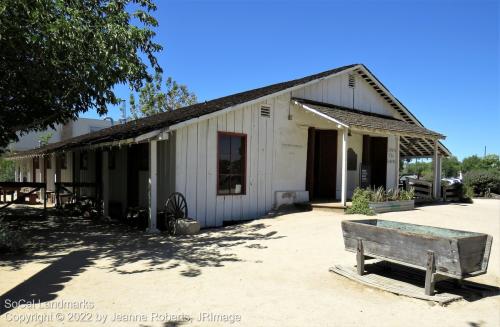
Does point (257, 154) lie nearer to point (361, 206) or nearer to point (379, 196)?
point (361, 206)

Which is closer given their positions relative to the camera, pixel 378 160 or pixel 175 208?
pixel 175 208

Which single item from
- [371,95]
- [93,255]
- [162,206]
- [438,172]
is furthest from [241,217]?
[438,172]

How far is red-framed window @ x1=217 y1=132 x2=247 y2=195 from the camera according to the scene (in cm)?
1205

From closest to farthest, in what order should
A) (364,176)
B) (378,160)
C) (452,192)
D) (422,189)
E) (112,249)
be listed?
(112,249) → (364,176) → (378,160) → (422,189) → (452,192)

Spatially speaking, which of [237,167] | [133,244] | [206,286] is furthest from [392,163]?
[206,286]

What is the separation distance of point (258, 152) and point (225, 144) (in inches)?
50.3

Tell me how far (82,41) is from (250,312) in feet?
20.8

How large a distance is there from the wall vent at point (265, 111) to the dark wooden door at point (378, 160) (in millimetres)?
5970

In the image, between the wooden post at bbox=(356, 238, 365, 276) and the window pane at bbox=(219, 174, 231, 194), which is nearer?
the wooden post at bbox=(356, 238, 365, 276)

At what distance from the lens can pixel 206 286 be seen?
5891mm

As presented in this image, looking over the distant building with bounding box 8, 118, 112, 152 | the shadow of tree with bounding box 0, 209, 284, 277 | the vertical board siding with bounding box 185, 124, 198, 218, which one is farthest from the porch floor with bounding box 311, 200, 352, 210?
the distant building with bounding box 8, 118, 112, 152

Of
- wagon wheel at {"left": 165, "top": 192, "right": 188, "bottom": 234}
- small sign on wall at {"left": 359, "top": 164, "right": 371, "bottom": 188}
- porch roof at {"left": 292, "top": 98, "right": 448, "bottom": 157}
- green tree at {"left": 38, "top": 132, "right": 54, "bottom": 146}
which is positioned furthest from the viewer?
green tree at {"left": 38, "top": 132, "right": 54, "bottom": 146}

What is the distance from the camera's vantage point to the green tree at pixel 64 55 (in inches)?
310

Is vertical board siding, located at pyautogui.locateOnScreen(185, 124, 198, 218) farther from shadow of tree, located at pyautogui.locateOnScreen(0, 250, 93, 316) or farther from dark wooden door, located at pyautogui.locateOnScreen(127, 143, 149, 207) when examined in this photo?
shadow of tree, located at pyautogui.locateOnScreen(0, 250, 93, 316)
